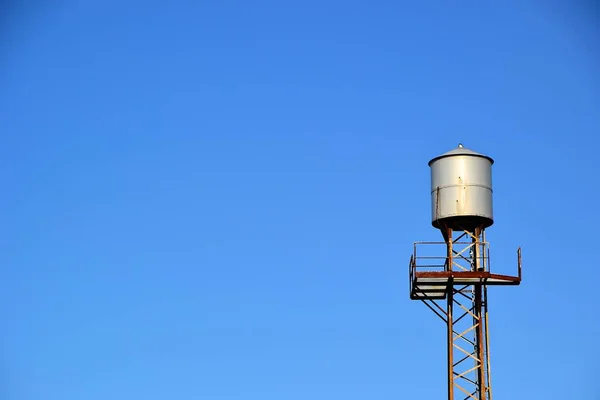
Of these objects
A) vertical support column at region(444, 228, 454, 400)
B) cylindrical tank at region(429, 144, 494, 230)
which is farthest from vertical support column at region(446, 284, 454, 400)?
cylindrical tank at region(429, 144, 494, 230)

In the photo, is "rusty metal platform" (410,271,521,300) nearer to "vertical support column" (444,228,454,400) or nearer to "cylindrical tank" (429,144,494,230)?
"vertical support column" (444,228,454,400)

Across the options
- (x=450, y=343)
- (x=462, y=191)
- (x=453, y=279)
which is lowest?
(x=450, y=343)

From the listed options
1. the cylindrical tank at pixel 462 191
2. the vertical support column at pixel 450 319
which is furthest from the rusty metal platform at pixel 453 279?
the cylindrical tank at pixel 462 191

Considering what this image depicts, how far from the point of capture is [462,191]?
77.6 m

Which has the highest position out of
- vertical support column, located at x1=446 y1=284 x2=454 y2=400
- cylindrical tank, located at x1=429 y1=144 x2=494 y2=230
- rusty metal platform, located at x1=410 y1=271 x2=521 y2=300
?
cylindrical tank, located at x1=429 y1=144 x2=494 y2=230

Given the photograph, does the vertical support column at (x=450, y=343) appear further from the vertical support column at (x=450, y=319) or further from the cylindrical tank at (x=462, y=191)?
the cylindrical tank at (x=462, y=191)

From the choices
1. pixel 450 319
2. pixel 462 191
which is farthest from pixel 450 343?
pixel 462 191

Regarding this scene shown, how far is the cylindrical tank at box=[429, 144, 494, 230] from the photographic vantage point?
77438 millimetres

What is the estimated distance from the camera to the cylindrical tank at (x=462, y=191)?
77.4 metres

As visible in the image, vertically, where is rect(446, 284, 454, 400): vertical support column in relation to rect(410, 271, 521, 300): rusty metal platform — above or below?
below

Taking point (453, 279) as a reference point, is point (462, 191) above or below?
above

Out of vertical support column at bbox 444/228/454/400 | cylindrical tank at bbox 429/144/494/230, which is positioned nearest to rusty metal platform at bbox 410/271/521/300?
vertical support column at bbox 444/228/454/400

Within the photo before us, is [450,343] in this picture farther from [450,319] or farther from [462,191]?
[462,191]

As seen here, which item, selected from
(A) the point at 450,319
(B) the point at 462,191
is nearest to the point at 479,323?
(A) the point at 450,319
